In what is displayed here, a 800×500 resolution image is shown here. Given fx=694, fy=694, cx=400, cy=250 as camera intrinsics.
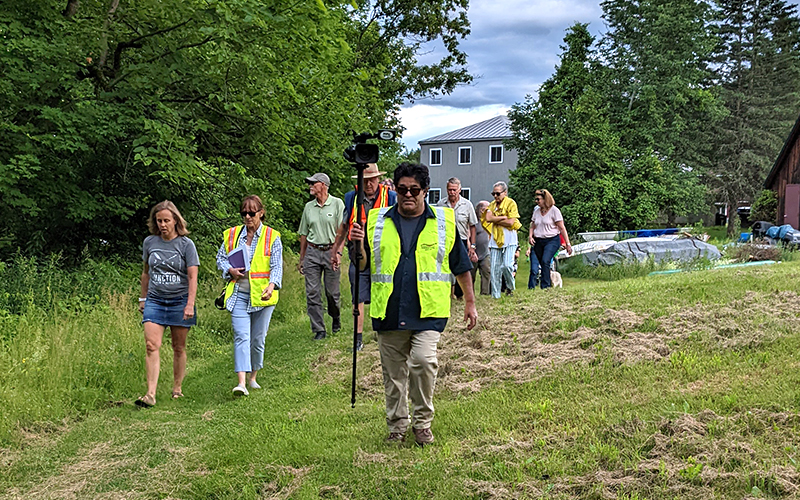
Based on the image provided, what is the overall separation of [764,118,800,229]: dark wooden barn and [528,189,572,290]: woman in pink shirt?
20327mm

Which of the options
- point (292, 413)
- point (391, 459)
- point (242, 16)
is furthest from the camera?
point (242, 16)

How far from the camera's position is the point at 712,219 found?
57.2 m

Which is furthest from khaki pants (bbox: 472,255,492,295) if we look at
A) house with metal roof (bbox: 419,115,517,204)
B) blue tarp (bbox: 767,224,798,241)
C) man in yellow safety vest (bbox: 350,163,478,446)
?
house with metal roof (bbox: 419,115,517,204)

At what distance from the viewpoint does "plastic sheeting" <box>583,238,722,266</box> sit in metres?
17.2

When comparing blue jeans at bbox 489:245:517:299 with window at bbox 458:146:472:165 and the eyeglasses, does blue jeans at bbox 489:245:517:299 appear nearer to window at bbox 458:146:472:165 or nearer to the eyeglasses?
the eyeglasses

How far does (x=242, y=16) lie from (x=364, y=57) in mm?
17919

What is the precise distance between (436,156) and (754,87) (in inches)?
959

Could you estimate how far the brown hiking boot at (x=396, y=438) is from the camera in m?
5.21

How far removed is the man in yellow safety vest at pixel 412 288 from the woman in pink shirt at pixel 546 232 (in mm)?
6819

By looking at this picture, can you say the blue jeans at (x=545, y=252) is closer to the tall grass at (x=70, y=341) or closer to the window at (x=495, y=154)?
the tall grass at (x=70, y=341)

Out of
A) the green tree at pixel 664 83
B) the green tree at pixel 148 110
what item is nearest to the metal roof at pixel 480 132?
the green tree at pixel 664 83

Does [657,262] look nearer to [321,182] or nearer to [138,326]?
[321,182]

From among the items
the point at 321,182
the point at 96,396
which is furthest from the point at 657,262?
the point at 96,396

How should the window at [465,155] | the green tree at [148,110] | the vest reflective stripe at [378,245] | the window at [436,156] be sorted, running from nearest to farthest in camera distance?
the vest reflective stripe at [378,245] → the green tree at [148,110] → the window at [465,155] → the window at [436,156]
